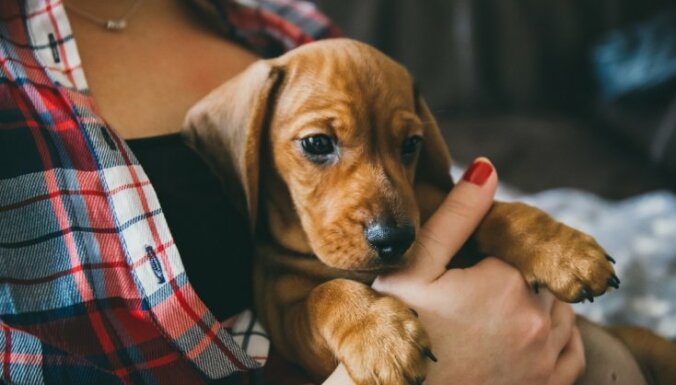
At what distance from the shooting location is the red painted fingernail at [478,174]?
124 centimetres

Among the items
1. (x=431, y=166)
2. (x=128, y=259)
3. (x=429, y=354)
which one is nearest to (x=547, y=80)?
(x=431, y=166)

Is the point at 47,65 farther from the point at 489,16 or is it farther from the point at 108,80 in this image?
the point at 489,16

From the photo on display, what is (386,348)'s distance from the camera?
0.94 meters

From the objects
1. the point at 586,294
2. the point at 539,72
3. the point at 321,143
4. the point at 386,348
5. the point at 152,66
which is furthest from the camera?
the point at 539,72

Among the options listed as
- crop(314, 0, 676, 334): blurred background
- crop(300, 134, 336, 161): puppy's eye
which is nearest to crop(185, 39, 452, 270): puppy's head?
crop(300, 134, 336, 161): puppy's eye

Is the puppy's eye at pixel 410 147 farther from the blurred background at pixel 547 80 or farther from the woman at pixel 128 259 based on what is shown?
the blurred background at pixel 547 80

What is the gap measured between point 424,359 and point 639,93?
2465 mm

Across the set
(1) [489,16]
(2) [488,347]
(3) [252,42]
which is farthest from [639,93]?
(2) [488,347]

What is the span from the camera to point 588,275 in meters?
1.06

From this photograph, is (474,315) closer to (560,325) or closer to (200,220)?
(560,325)

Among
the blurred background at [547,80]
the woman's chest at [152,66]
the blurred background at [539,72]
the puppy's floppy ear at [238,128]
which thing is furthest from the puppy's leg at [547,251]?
the blurred background at [539,72]

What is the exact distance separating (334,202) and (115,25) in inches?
25.5

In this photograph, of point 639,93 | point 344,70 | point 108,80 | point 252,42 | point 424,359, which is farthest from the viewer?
point 639,93

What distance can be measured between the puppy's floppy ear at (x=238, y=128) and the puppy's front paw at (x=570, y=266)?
504 mm
